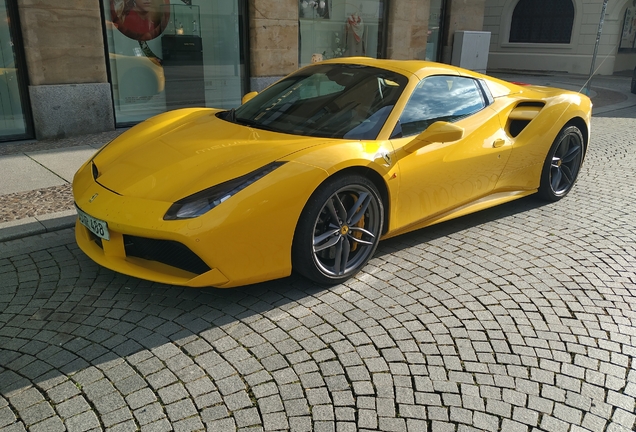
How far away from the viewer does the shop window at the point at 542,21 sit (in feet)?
81.5

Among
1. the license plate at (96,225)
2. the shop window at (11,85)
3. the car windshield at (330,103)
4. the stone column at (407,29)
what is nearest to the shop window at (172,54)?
the shop window at (11,85)

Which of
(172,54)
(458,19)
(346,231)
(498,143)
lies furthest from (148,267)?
(458,19)

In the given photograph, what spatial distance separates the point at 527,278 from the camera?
156 inches

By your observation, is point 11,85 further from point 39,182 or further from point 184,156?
point 184,156

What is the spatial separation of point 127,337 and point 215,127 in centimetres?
180

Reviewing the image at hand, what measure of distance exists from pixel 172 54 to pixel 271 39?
193cm

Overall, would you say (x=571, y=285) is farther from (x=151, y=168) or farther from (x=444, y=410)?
(x=151, y=168)

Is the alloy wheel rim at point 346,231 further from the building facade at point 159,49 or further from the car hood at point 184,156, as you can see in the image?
the building facade at point 159,49

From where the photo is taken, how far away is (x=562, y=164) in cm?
578

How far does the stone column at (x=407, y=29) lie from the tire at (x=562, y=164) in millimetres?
8138

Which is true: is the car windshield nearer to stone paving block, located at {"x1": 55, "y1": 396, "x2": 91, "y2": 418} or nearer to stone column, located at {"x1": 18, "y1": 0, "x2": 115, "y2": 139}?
stone paving block, located at {"x1": 55, "y1": 396, "x2": 91, "y2": 418}

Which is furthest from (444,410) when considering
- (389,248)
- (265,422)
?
(389,248)

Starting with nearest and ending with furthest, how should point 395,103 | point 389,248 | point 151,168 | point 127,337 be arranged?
point 127,337 → point 151,168 → point 395,103 → point 389,248

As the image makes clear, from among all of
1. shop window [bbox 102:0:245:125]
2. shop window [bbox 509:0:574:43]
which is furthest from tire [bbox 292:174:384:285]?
shop window [bbox 509:0:574:43]
